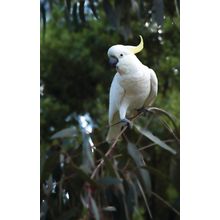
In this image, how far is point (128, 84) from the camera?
2.72ft

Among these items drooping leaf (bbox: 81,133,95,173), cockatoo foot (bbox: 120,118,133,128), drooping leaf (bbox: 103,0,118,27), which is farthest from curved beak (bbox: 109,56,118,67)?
drooping leaf (bbox: 103,0,118,27)

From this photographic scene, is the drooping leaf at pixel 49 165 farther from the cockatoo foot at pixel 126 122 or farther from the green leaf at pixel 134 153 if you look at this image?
the cockatoo foot at pixel 126 122

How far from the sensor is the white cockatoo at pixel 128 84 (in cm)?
76

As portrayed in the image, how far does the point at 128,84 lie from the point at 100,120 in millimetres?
1682

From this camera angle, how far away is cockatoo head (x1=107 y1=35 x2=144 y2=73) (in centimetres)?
76

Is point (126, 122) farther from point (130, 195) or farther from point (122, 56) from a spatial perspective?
point (130, 195)

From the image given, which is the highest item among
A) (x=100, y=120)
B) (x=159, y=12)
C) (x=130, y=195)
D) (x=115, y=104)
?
(x=159, y=12)

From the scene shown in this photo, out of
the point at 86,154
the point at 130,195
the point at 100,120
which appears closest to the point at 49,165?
the point at 86,154

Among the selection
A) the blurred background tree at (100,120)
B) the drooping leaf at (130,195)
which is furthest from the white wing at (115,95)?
the drooping leaf at (130,195)

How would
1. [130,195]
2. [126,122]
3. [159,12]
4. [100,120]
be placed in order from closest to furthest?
[126,122] < [159,12] < [130,195] < [100,120]

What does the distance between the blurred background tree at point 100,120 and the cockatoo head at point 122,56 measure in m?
0.27
